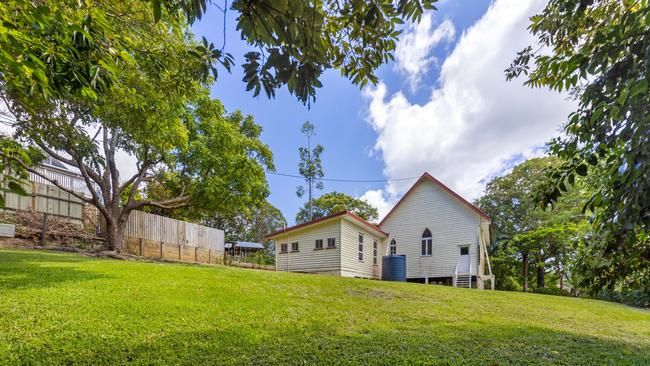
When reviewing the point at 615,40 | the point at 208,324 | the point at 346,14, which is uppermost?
the point at 346,14

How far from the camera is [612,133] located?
94.0 inches

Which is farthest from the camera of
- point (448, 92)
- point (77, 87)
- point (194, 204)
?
point (194, 204)

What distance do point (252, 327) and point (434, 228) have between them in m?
14.7

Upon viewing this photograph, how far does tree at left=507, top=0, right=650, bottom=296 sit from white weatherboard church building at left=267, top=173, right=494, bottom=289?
1228cm

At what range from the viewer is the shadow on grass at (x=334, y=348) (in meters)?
3.17

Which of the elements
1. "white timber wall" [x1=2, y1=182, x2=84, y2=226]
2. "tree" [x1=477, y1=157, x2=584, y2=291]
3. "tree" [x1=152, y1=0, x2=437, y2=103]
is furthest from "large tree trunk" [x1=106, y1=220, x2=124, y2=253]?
"tree" [x1=477, y1=157, x2=584, y2=291]

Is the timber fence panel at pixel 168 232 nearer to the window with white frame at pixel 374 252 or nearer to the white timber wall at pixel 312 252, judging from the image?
the white timber wall at pixel 312 252

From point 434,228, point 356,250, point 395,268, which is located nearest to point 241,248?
point 356,250

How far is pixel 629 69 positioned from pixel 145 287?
657 cm

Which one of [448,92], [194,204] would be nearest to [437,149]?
[448,92]

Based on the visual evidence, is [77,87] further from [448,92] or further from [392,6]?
[448,92]

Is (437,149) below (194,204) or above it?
above

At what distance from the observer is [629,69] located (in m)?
2.14

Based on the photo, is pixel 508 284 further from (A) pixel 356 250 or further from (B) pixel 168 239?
(B) pixel 168 239
